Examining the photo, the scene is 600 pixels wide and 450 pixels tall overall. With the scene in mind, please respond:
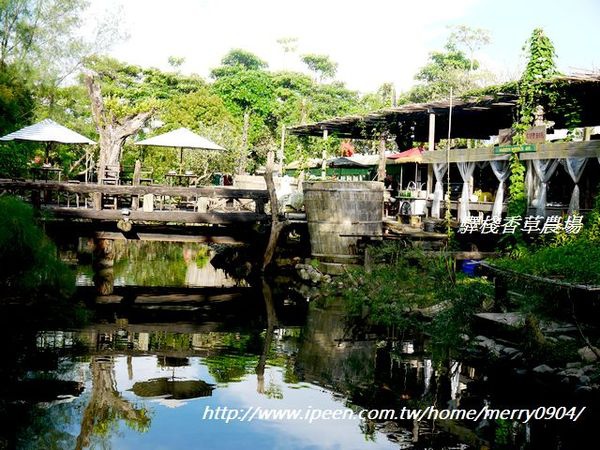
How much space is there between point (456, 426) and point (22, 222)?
7.39m

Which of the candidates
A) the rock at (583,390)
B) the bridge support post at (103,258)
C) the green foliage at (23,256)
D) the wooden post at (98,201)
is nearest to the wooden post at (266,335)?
the rock at (583,390)

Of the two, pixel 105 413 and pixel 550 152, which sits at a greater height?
pixel 550 152

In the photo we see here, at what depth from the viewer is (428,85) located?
4912 cm

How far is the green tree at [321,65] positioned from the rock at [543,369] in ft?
165

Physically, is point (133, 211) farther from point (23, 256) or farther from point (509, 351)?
point (509, 351)

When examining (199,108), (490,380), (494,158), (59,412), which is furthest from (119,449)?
(199,108)

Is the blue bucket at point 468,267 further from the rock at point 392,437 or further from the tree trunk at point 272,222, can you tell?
the rock at point 392,437

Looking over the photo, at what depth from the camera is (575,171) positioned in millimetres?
14180

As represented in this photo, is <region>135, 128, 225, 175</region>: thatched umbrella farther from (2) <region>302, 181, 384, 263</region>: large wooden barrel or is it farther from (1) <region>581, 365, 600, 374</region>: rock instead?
(1) <region>581, 365, 600, 374</region>: rock

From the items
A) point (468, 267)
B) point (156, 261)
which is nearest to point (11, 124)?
point (156, 261)

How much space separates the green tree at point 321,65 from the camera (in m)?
55.8

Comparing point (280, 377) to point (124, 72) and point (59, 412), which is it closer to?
point (59, 412)

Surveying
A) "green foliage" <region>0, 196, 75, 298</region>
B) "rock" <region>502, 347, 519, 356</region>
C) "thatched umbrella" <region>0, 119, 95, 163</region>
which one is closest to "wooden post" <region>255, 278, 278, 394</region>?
"rock" <region>502, 347, 519, 356</region>

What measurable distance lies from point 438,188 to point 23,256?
37.8 feet
